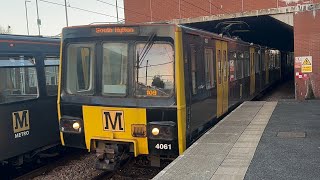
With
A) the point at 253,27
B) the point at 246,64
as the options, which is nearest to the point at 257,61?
the point at 246,64

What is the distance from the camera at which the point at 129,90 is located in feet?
23.6

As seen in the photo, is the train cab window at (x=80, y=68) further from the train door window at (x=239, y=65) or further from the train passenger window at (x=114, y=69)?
the train door window at (x=239, y=65)

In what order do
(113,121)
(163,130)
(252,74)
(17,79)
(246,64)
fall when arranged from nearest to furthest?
(163,130)
(113,121)
(17,79)
(246,64)
(252,74)

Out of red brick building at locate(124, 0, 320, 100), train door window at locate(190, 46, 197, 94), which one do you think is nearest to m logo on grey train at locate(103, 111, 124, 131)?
train door window at locate(190, 46, 197, 94)

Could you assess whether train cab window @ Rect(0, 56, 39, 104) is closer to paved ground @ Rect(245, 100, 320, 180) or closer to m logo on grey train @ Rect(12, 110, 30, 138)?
m logo on grey train @ Rect(12, 110, 30, 138)

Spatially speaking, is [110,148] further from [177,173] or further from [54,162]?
[54,162]

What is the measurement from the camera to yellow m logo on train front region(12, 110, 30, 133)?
812 cm

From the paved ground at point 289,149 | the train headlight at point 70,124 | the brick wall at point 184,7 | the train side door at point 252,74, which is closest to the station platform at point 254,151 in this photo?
the paved ground at point 289,149

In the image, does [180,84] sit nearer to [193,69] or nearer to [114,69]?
[193,69]

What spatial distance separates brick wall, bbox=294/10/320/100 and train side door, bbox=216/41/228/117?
8.23 metres

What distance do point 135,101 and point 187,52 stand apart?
4.24 ft

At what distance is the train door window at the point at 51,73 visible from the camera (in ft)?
30.6

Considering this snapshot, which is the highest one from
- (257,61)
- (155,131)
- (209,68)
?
(257,61)

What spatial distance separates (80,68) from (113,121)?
1203 mm
